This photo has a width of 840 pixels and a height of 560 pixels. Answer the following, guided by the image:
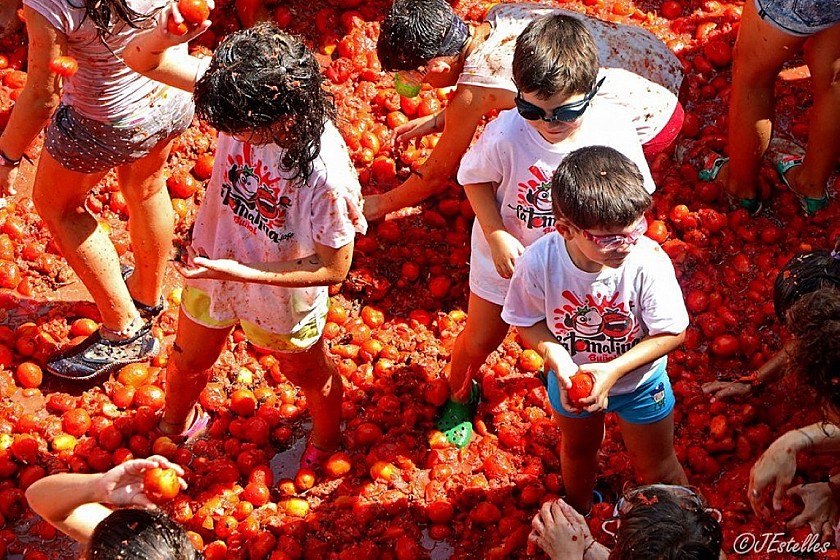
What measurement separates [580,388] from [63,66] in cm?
185

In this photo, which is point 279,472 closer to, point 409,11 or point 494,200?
point 494,200

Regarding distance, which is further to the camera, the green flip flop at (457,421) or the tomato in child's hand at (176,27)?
the green flip flop at (457,421)

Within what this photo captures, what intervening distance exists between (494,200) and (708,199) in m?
1.70

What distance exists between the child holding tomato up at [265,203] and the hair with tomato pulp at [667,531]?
3.46 ft

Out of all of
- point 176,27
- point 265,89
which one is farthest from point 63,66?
point 265,89

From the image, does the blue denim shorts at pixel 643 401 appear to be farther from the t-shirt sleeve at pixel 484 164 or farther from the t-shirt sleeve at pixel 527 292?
the t-shirt sleeve at pixel 484 164

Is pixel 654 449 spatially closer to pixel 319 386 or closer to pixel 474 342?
pixel 474 342

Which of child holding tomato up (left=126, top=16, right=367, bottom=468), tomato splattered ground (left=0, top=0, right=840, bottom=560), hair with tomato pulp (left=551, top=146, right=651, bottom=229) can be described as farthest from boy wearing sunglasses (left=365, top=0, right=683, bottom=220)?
child holding tomato up (left=126, top=16, right=367, bottom=468)

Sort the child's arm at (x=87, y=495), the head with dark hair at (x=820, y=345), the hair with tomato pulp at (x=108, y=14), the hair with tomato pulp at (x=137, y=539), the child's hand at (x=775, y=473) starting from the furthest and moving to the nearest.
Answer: the hair with tomato pulp at (x=108, y=14)
the child's hand at (x=775, y=473)
the child's arm at (x=87, y=495)
the head with dark hair at (x=820, y=345)
the hair with tomato pulp at (x=137, y=539)

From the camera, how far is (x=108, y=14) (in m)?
2.98

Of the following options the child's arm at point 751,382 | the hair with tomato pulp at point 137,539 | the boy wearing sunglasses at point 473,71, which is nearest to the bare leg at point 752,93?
the boy wearing sunglasses at point 473,71

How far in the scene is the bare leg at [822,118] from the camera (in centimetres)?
391

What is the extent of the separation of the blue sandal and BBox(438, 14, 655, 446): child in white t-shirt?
1590 mm

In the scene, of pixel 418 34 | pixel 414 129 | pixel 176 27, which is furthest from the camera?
pixel 414 129
